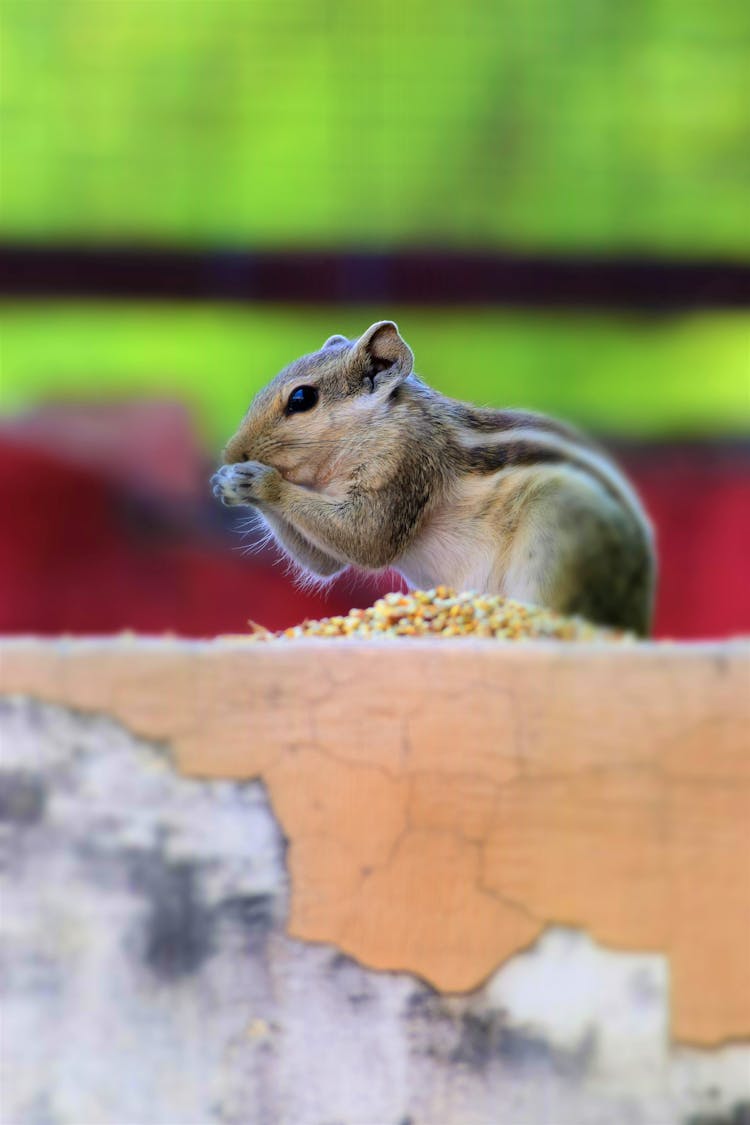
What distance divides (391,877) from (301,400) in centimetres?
30

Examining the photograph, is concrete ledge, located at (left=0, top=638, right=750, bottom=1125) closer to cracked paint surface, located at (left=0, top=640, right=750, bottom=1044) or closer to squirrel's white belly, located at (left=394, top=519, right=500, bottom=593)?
cracked paint surface, located at (left=0, top=640, right=750, bottom=1044)

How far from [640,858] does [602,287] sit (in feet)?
1.16

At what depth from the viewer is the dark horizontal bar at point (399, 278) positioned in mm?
777

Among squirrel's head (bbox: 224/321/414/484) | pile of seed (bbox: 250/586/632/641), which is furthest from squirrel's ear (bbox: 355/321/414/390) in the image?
pile of seed (bbox: 250/586/632/641)

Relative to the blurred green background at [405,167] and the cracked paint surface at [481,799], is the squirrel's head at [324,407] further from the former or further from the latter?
the cracked paint surface at [481,799]

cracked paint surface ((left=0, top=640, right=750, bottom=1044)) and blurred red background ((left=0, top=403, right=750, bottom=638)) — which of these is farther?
blurred red background ((left=0, top=403, right=750, bottom=638))

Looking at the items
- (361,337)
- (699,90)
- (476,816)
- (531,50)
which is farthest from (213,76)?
(476,816)

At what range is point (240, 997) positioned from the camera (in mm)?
735

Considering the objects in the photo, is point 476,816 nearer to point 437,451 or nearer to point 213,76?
point 437,451

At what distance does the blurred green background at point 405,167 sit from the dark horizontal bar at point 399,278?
0.5 inches

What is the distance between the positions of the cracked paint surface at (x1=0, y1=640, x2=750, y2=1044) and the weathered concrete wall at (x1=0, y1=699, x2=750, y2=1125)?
2 centimetres

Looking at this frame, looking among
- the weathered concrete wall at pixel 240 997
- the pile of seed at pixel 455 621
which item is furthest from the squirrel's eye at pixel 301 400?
the weathered concrete wall at pixel 240 997

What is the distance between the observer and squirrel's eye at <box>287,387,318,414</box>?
0.58m

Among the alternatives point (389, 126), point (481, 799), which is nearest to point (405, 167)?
point (389, 126)
